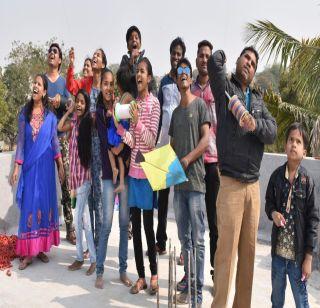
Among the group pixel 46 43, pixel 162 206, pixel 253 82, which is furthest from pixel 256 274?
pixel 46 43

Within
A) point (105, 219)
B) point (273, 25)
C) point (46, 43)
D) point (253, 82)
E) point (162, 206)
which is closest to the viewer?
point (253, 82)

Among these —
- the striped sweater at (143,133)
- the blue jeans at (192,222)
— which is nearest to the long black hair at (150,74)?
the striped sweater at (143,133)

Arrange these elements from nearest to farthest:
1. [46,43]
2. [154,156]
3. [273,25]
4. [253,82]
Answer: [253,82]
[154,156]
[273,25]
[46,43]

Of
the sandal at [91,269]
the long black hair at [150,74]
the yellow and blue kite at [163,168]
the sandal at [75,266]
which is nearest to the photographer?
the yellow and blue kite at [163,168]

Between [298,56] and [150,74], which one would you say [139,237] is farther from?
[298,56]

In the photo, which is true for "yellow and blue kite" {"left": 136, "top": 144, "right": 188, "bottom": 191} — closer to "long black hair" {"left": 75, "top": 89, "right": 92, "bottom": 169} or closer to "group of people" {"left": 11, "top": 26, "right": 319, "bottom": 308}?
"group of people" {"left": 11, "top": 26, "right": 319, "bottom": 308}

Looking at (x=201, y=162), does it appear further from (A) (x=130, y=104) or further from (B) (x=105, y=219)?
(B) (x=105, y=219)

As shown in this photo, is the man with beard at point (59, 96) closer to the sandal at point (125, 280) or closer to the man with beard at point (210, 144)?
the sandal at point (125, 280)

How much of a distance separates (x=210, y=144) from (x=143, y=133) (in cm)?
61

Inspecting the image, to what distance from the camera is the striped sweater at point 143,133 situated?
11.0ft

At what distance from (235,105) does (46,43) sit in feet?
113

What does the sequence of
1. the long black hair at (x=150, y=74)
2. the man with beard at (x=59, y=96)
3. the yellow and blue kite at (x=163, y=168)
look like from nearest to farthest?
the yellow and blue kite at (x=163, y=168) < the long black hair at (x=150, y=74) < the man with beard at (x=59, y=96)

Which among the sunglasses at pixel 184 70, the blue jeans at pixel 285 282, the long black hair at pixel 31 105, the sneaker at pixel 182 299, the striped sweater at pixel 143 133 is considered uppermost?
the sunglasses at pixel 184 70

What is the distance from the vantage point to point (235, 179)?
2762mm
